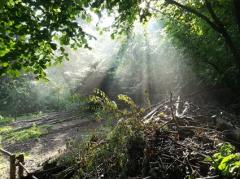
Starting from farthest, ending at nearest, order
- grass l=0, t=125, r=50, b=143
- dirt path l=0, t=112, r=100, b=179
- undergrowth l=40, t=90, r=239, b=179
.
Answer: grass l=0, t=125, r=50, b=143 < dirt path l=0, t=112, r=100, b=179 < undergrowth l=40, t=90, r=239, b=179

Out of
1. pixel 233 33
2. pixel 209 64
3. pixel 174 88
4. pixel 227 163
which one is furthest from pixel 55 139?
pixel 227 163

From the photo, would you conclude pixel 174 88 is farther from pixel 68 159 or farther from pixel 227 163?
pixel 227 163

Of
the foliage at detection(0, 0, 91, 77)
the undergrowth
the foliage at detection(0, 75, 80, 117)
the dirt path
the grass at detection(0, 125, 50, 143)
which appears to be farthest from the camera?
the foliage at detection(0, 75, 80, 117)

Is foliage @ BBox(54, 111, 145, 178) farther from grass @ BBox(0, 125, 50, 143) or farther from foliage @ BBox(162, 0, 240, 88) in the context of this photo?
grass @ BBox(0, 125, 50, 143)

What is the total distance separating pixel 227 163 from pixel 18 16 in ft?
11.9

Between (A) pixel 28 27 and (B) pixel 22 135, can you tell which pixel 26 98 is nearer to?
(B) pixel 22 135

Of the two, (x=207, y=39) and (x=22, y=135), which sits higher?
(x=207, y=39)

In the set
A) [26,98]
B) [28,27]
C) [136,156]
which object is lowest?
[136,156]

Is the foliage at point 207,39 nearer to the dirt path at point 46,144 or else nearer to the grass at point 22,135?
the dirt path at point 46,144

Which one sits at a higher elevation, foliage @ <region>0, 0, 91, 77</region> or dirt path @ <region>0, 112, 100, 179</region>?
foliage @ <region>0, 0, 91, 77</region>

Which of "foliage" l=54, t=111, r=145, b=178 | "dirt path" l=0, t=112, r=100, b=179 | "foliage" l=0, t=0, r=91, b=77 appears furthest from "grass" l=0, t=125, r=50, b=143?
"foliage" l=0, t=0, r=91, b=77

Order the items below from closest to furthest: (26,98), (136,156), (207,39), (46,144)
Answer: (136,156)
(207,39)
(46,144)
(26,98)

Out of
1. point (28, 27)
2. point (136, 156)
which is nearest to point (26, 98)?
point (28, 27)

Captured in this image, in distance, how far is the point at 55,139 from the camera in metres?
12.8
